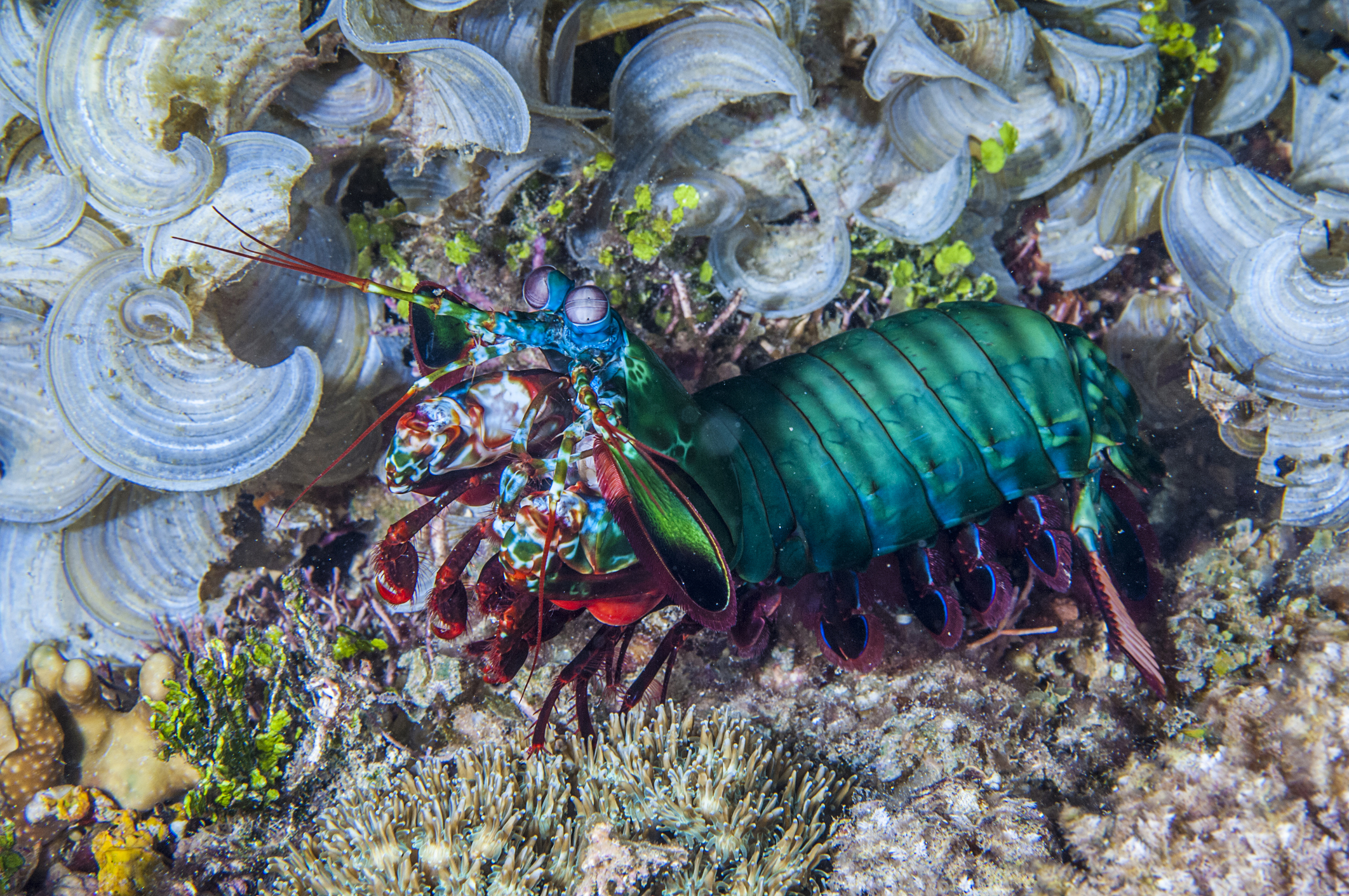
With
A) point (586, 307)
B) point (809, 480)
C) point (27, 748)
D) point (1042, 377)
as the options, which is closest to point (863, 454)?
point (809, 480)

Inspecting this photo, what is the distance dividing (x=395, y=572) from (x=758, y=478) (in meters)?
1.33

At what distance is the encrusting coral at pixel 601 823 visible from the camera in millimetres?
2256

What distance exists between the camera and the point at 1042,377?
3.13 meters

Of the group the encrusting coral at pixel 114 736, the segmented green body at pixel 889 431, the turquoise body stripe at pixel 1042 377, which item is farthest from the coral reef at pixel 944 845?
the encrusting coral at pixel 114 736

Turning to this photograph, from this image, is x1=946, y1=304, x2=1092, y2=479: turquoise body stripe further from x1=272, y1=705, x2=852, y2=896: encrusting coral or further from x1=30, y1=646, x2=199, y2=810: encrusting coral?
x1=30, y1=646, x2=199, y2=810: encrusting coral

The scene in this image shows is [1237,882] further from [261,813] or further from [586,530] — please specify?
[261,813]

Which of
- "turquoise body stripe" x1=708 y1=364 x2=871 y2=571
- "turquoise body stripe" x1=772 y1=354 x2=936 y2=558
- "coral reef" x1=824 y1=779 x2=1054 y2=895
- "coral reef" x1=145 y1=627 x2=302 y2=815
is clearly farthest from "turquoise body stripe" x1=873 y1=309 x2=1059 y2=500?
"coral reef" x1=145 y1=627 x2=302 y2=815

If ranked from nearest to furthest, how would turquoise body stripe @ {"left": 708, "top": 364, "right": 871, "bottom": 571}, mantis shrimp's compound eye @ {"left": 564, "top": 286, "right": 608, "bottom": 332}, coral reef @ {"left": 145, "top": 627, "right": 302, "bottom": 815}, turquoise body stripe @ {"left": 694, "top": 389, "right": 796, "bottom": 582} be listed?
mantis shrimp's compound eye @ {"left": 564, "top": 286, "right": 608, "bottom": 332}, turquoise body stripe @ {"left": 694, "top": 389, "right": 796, "bottom": 582}, turquoise body stripe @ {"left": 708, "top": 364, "right": 871, "bottom": 571}, coral reef @ {"left": 145, "top": 627, "right": 302, "bottom": 815}

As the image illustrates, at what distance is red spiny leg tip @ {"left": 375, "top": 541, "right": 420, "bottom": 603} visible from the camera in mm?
2311

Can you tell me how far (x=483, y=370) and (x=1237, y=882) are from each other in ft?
10.6

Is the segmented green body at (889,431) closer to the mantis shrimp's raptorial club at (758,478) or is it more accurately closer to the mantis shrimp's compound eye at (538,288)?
the mantis shrimp's raptorial club at (758,478)

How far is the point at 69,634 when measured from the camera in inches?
141

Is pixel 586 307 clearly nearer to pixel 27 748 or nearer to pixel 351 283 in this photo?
pixel 351 283

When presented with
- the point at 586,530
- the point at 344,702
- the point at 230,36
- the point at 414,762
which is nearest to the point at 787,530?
the point at 586,530
